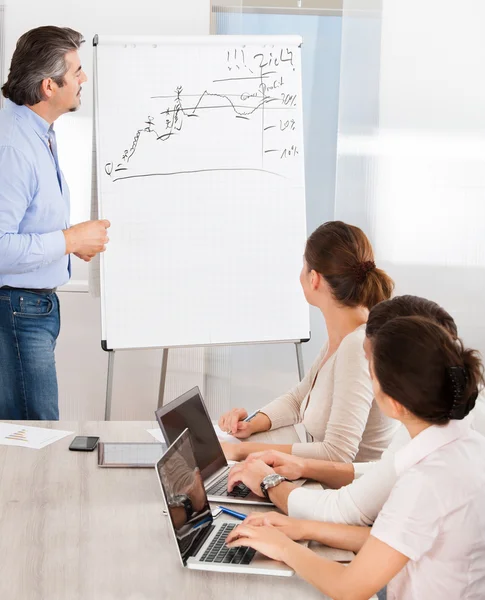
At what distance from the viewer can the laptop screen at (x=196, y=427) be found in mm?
1558

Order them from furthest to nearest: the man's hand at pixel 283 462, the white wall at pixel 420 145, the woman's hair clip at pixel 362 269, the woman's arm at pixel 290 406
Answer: the white wall at pixel 420 145
the woman's arm at pixel 290 406
the woman's hair clip at pixel 362 269
the man's hand at pixel 283 462

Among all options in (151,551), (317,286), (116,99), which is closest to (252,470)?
(151,551)

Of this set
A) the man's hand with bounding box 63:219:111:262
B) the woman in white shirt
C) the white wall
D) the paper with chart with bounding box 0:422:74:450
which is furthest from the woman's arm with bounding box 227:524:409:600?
the white wall

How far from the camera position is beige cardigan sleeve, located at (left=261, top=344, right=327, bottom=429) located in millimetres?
2113

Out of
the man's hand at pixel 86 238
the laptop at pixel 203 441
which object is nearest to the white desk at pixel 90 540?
the laptop at pixel 203 441

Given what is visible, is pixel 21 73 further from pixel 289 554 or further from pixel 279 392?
pixel 279 392

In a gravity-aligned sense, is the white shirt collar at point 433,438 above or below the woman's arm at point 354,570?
above

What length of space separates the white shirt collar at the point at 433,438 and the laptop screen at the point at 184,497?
0.38 m

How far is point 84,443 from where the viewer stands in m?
1.86

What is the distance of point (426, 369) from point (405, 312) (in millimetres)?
297

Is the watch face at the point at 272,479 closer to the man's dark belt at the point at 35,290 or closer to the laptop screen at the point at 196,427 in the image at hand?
the laptop screen at the point at 196,427

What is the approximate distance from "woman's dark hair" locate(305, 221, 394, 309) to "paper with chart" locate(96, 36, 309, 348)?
3.49 feet

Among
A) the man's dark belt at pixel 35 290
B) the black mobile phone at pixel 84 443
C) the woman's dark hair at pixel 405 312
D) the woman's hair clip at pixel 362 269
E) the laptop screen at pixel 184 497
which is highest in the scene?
the woman's hair clip at pixel 362 269

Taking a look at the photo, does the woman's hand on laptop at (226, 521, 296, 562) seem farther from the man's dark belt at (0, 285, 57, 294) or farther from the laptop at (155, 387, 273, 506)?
the man's dark belt at (0, 285, 57, 294)
